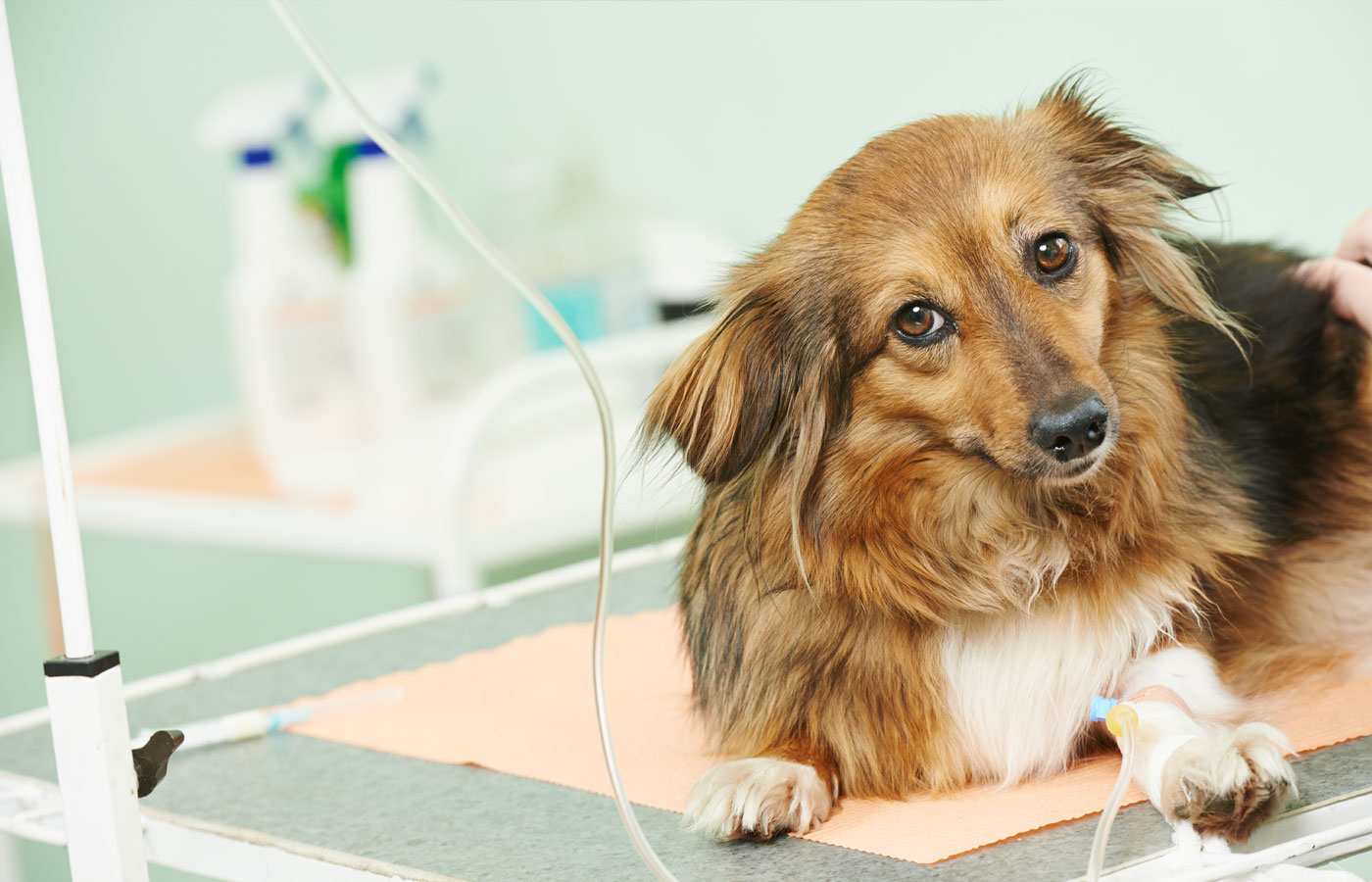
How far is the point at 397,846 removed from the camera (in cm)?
110

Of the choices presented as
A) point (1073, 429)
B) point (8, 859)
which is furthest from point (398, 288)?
point (1073, 429)

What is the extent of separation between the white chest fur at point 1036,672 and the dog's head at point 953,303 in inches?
5.7

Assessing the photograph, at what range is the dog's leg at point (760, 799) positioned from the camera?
3.40 ft

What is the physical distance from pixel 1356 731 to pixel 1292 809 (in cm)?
17

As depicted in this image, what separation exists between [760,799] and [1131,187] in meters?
0.59

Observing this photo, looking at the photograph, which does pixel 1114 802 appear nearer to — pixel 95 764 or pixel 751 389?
pixel 751 389

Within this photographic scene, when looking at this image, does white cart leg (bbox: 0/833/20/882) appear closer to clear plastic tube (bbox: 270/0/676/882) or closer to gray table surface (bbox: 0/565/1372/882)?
gray table surface (bbox: 0/565/1372/882)

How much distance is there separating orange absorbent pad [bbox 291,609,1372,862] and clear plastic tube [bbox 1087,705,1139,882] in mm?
46

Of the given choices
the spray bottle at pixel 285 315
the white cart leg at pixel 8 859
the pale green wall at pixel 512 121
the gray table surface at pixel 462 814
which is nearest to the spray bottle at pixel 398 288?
the spray bottle at pixel 285 315

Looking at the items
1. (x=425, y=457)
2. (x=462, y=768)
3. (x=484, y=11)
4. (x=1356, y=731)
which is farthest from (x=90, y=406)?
(x=1356, y=731)

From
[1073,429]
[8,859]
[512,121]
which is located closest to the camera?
[1073,429]

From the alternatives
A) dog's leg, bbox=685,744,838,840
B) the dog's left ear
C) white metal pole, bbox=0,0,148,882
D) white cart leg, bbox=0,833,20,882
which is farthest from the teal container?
white metal pole, bbox=0,0,148,882

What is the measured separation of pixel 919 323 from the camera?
1.09 metres

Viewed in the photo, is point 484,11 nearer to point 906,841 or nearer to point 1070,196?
point 1070,196
